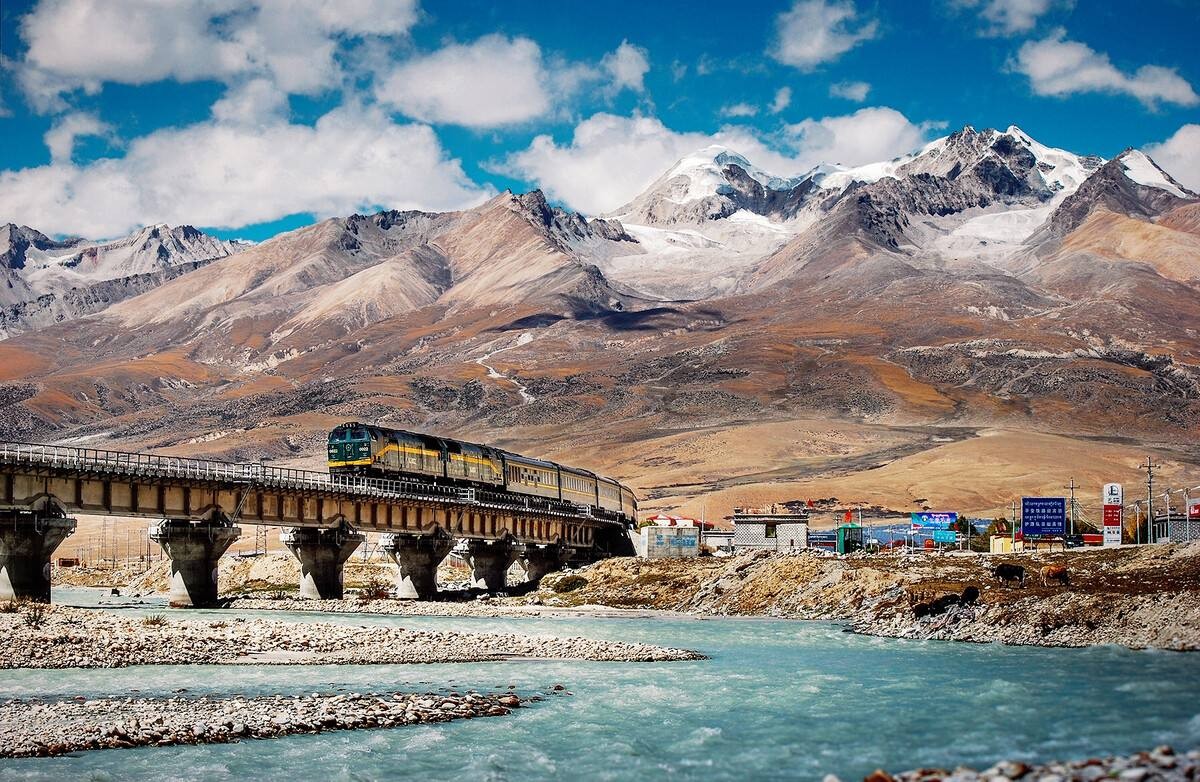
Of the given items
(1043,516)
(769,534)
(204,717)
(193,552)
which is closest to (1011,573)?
(1043,516)

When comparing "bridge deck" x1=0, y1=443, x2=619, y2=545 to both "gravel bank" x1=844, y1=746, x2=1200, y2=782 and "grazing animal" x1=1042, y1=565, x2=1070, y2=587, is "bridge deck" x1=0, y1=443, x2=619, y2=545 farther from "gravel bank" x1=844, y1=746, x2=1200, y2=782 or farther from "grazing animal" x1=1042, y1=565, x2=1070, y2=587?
"gravel bank" x1=844, y1=746, x2=1200, y2=782

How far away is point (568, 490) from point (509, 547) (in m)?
20.3

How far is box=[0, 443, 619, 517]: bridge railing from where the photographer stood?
64.9 meters

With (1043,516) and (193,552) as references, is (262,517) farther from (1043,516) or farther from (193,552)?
(1043,516)

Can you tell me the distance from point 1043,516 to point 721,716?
6889 centimetres

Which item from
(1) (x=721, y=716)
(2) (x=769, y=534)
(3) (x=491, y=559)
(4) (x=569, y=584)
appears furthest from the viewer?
(2) (x=769, y=534)

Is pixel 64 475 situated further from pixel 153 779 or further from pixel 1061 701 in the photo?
pixel 1061 701

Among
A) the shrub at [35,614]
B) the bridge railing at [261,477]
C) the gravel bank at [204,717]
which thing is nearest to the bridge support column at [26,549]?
the bridge railing at [261,477]

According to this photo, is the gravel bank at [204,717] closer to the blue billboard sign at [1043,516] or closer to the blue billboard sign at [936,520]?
the blue billboard sign at [1043,516]

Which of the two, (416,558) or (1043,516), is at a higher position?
(1043,516)

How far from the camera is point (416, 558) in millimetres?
89312

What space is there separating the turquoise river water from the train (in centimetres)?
3996

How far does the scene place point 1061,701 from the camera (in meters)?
37.8

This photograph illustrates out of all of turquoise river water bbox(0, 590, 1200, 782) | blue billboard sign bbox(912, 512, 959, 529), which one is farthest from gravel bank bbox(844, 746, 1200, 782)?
blue billboard sign bbox(912, 512, 959, 529)
